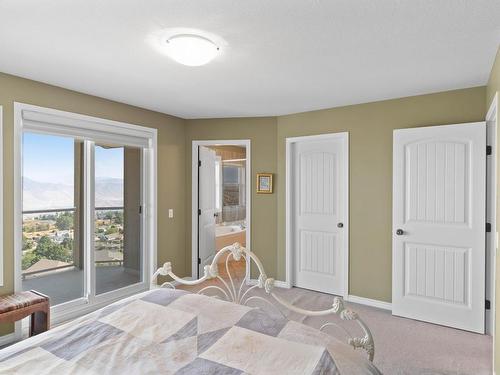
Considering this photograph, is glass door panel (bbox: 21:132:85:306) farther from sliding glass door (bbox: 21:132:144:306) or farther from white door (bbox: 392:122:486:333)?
white door (bbox: 392:122:486:333)

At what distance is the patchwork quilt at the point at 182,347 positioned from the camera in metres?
1.32

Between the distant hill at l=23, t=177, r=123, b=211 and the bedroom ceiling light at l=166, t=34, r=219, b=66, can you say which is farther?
the distant hill at l=23, t=177, r=123, b=211

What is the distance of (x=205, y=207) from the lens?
A: 16.5ft

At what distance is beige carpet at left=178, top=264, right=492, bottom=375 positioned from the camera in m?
2.51

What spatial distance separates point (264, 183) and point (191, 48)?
8.61 ft

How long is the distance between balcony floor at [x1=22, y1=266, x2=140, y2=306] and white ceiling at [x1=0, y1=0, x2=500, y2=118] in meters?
1.97

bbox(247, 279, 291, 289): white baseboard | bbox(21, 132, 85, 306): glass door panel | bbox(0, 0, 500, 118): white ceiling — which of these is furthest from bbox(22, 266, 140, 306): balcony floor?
bbox(0, 0, 500, 118): white ceiling

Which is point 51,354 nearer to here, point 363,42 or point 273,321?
point 273,321

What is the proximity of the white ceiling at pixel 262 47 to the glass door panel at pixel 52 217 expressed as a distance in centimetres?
72

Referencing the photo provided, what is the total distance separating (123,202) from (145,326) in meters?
2.68

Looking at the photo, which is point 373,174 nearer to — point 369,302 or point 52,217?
point 369,302

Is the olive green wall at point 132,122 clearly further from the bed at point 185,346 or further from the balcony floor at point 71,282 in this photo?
the bed at point 185,346

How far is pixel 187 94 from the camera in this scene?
3.51 meters

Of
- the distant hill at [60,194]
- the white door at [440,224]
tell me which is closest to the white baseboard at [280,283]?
the white door at [440,224]
